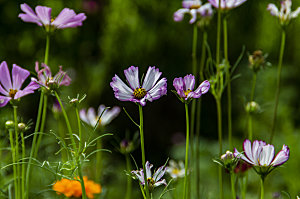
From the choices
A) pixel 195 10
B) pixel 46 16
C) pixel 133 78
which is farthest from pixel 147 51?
pixel 133 78

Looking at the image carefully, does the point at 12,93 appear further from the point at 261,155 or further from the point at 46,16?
the point at 261,155

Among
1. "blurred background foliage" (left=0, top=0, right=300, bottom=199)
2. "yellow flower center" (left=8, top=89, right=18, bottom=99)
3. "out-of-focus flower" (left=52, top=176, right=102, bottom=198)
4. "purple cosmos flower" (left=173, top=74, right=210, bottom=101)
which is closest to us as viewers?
"purple cosmos flower" (left=173, top=74, right=210, bottom=101)

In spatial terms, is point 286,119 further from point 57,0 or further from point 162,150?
point 57,0

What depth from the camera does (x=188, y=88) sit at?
46cm

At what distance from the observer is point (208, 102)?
2.23 metres

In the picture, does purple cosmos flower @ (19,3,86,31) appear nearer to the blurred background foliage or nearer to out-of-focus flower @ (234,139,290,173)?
out-of-focus flower @ (234,139,290,173)

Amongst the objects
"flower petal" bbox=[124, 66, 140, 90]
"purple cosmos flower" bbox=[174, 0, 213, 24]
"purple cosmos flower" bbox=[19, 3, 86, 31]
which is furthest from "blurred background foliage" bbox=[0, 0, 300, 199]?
"flower petal" bbox=[124, 66, 140, 90]

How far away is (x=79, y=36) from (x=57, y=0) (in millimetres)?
247

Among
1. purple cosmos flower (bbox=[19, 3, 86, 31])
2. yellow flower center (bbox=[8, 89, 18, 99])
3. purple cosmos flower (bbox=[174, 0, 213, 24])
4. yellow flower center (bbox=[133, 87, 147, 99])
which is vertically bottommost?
yellow flower center (bbox=[8, 89, 18, 99])

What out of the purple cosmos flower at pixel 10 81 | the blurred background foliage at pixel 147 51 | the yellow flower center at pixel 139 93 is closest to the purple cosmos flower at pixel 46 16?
the purple cosmos flower at pixel 10 81

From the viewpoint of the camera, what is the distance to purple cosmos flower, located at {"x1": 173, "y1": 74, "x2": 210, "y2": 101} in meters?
0.44

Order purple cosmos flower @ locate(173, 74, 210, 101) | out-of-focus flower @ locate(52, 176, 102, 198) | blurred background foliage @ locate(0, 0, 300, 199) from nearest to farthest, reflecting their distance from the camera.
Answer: purple cosmos flower @ locate(173, 74, 210, 101), out-of-focus flower @ locate(52, 176, 102, 198), blurred background foliage @ locate(0, 0, 300, 199)

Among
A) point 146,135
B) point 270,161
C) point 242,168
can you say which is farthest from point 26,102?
point 270,161

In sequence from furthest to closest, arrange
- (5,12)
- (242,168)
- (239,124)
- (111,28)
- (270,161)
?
(5,12), (111,28), (239,124), (242,168), (270,161)
